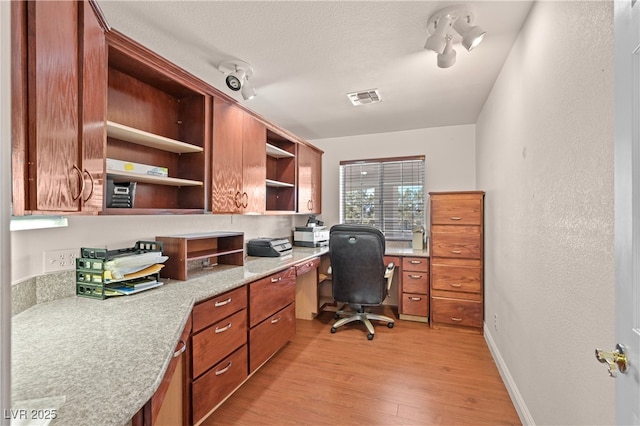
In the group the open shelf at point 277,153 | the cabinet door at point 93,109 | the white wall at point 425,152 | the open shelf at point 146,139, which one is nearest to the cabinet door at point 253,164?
the open shelf at point 277,153

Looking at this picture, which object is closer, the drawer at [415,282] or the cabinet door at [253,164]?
the cabinet door at [253,164]

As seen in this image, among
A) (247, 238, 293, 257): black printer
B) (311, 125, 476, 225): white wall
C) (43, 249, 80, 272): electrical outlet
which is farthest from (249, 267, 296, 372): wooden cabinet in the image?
(311, 125, 476, 225): white wall

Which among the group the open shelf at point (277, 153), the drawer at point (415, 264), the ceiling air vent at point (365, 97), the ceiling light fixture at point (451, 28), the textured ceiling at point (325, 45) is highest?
the textured ceiling at point (325, 45)

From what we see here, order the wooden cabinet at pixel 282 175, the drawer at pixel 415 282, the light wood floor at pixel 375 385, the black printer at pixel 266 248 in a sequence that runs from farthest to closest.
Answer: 1. the wooden cabinet at pixel 282 175
2. the drawer at pixel 415 282
3. the black printer at pixel 266 248
4. the light wood floor at pixel 375 385

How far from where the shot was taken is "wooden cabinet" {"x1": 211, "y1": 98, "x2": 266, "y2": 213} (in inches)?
87.7

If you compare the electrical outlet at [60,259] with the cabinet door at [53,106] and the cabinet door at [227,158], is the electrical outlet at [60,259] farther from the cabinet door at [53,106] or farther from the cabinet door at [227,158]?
the cabinet door at [227,158]

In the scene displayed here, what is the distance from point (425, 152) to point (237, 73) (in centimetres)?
268

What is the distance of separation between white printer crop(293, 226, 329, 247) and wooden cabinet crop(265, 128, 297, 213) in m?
0.35

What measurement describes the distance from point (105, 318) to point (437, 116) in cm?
354

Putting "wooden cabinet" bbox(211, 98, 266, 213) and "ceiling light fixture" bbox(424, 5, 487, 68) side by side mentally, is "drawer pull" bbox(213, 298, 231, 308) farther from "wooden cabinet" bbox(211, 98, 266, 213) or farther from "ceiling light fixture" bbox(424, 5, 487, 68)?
"ceiling light fixture" bbox(424, 5, 487, 68)

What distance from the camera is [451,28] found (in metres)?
1.73

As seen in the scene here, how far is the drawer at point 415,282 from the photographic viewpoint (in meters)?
3.30

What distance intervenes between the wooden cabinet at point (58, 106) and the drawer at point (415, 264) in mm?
2946

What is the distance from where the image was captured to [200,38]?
1.83 metres
